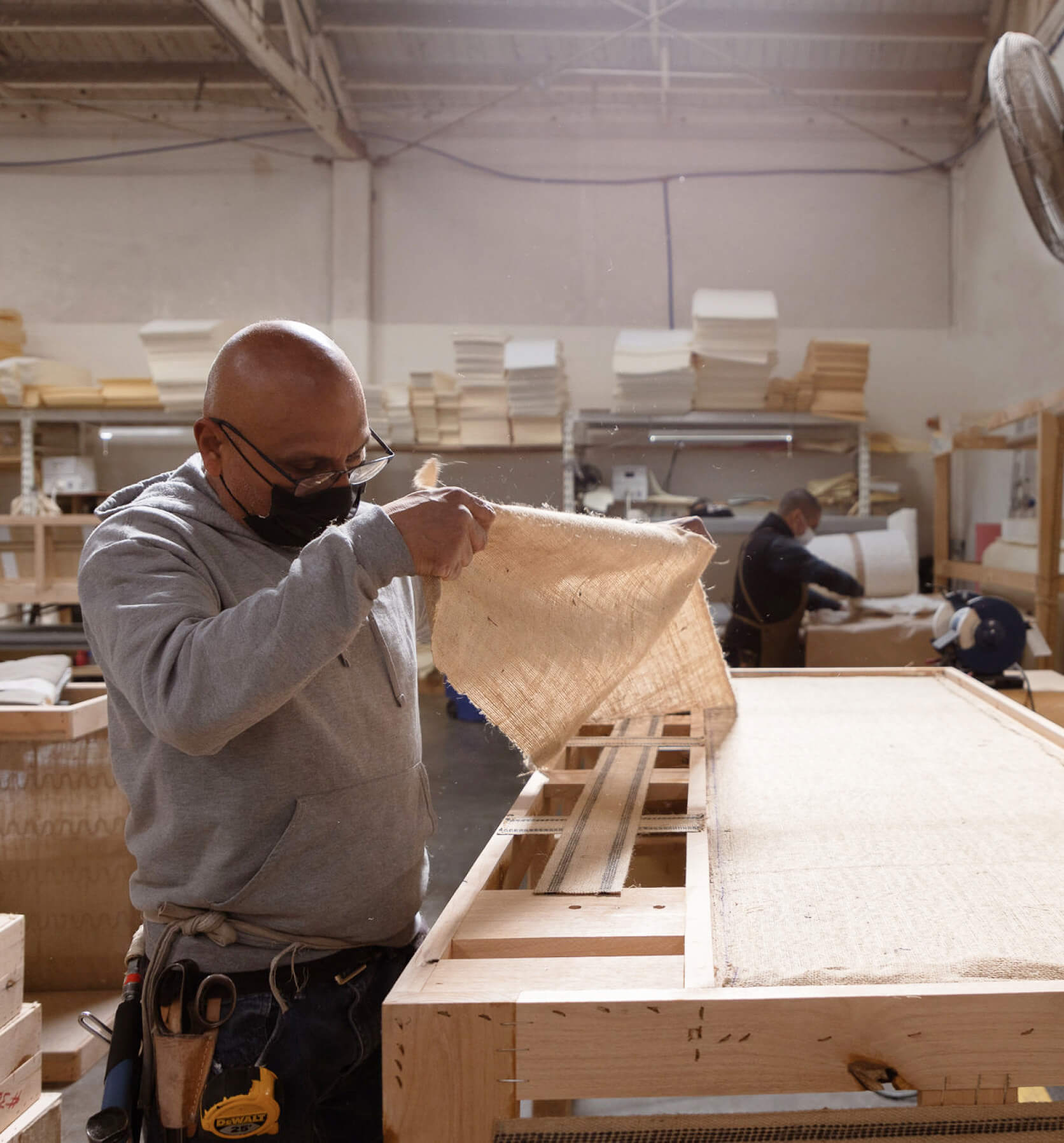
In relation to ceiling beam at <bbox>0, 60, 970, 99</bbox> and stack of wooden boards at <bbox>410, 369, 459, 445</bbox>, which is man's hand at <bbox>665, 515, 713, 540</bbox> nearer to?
stack of wooden boards at <bbox>410, 369, 459, 445</bbox>

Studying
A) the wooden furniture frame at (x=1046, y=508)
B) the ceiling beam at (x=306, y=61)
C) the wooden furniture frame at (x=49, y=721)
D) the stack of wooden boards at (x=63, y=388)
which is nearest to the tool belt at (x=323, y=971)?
the wooden furniture frame at (x=49, y=721)

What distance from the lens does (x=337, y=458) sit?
2.95 feet

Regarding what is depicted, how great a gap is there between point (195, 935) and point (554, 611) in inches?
21.5

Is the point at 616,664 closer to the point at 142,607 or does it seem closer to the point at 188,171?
the point at 142,607

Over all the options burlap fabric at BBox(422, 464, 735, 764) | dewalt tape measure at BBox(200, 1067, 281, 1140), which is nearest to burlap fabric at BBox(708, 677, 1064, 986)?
burlap fabric at BBox(422, 464, 735, 764)

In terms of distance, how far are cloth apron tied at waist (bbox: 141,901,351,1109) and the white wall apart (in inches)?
110

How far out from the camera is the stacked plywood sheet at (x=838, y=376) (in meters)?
4.00

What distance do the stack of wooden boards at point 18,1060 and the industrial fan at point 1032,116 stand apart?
101 inches

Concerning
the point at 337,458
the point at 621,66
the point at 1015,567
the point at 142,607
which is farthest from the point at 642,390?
the point at 142,607

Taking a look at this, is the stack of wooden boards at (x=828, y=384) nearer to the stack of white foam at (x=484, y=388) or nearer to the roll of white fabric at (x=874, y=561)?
the roll of white fabric at (x=874, y=561)

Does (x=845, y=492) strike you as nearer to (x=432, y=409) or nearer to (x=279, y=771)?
(x=432, y=409)

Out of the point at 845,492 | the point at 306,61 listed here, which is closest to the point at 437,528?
the point at 306,61

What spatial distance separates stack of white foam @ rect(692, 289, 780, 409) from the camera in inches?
142

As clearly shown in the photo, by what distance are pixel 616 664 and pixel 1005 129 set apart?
177 cm
